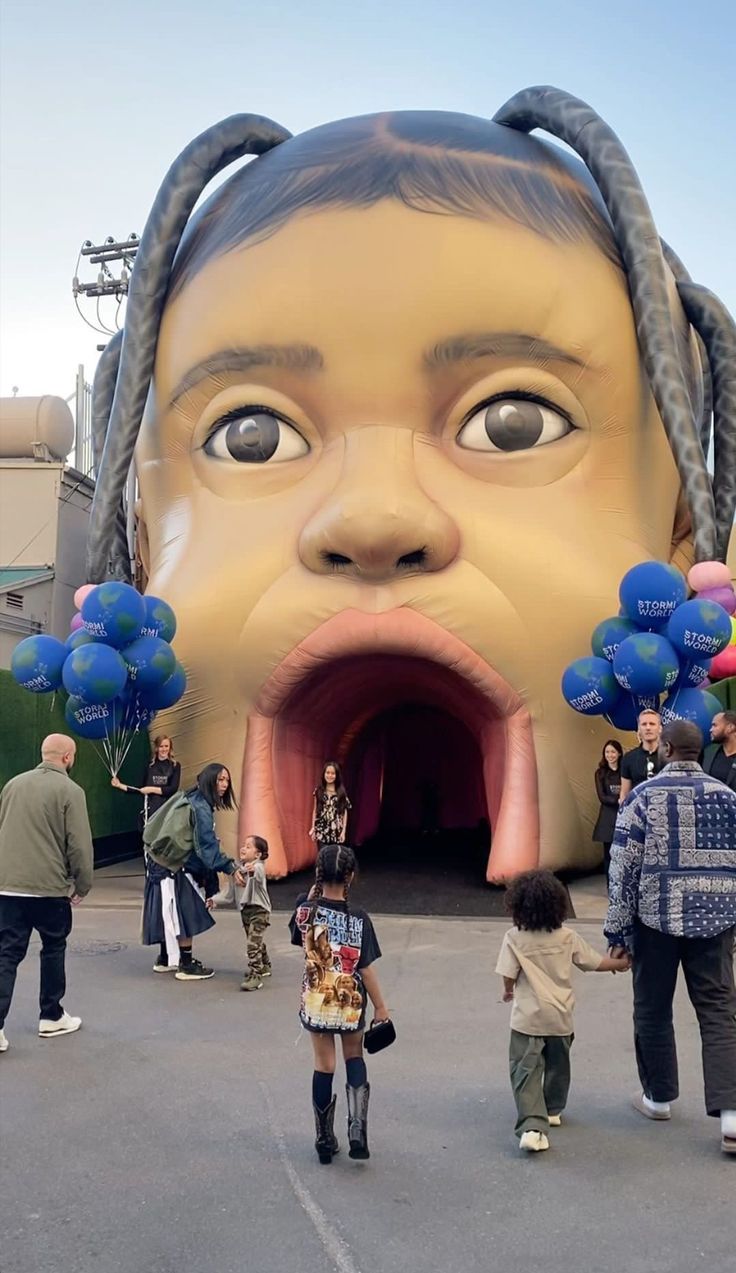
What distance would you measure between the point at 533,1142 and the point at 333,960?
90 centimetres

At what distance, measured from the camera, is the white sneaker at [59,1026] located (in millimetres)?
5383

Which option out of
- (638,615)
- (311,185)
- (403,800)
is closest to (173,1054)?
(638,615)

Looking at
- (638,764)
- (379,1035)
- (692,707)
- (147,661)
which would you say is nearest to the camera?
(379,1035)

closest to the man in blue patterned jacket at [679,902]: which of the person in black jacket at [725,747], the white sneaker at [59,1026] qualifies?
the person in black jacket at [725,747]

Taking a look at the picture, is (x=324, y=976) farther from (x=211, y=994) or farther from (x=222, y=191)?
(x=222, y=191)

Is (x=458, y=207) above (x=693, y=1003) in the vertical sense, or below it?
above

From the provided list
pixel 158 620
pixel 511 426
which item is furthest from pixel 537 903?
pixel 511 426

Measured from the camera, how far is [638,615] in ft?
29.2

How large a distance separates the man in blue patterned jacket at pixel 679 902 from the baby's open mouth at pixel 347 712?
17.8 feet

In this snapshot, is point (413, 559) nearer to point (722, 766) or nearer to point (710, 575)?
point (710, 575)

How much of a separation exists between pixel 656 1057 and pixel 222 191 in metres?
9.61

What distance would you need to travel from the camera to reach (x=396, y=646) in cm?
956

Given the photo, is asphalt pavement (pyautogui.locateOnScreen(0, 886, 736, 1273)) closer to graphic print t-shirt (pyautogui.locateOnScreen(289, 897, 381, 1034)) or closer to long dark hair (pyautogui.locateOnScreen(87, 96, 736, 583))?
graphic print t-shirt (pyautogui.locateOnScreen(289, 897, 381, 1034))

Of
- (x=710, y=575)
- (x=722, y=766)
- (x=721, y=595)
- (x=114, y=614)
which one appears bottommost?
(x=722, y=766)
